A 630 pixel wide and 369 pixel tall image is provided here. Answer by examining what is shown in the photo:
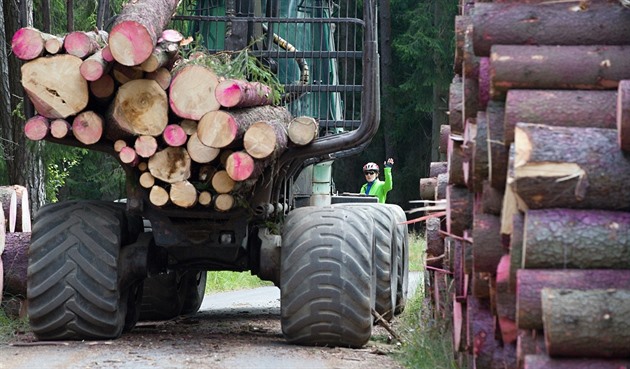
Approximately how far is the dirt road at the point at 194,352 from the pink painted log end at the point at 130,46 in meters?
2.06

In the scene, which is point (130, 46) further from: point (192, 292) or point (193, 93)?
point (192, 292)

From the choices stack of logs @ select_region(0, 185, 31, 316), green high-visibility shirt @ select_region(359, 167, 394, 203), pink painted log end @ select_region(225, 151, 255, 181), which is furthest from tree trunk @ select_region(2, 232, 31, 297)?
green high-visibility shirt @ select_region(359, 167, 394, 203)

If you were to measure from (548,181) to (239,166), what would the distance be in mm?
4353

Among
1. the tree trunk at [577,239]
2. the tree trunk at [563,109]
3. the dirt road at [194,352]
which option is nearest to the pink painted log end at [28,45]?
the dirt road at [194,352]

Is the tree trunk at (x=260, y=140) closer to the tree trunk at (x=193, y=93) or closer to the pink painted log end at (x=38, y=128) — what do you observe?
the tree trunk at (x=193, y=93)

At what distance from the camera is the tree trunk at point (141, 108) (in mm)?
9219

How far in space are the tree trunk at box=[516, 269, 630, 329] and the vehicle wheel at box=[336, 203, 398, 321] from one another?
5942mm

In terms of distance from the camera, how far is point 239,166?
9.27m

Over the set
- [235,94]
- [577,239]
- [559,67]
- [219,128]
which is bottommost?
[577,239]

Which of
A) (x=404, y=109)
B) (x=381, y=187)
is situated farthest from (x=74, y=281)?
(x=404, y=109)

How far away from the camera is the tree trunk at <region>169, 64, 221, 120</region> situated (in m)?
9.17

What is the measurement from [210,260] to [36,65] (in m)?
2.39

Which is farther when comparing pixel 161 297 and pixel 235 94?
pixel 161 297

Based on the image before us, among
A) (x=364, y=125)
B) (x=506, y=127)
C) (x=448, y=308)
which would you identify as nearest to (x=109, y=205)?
(x=364, y=125)
